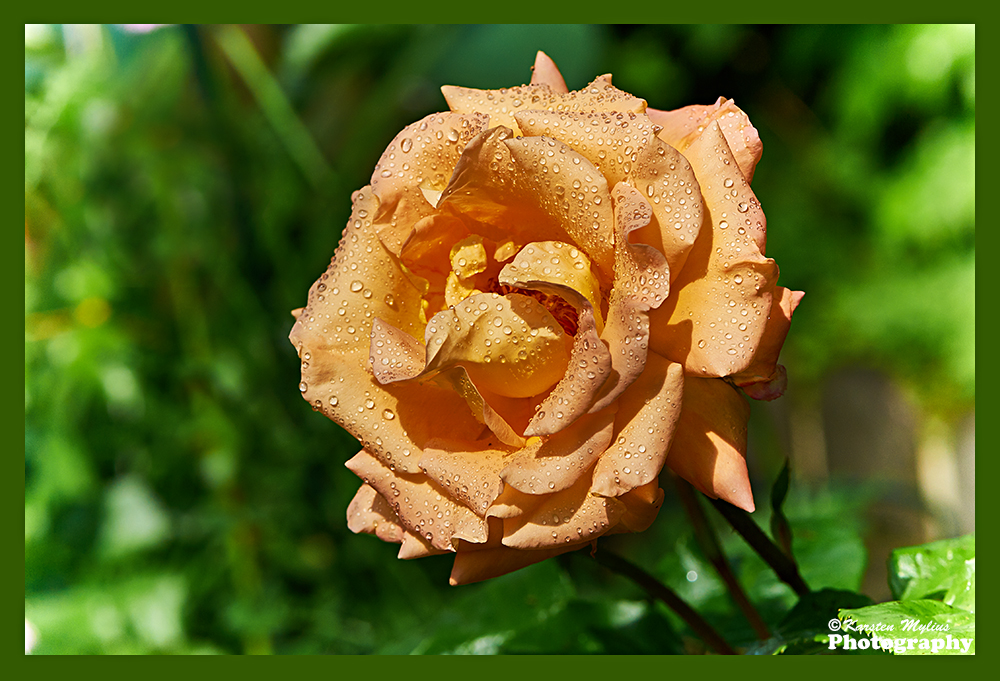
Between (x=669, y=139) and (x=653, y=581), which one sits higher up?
(x=669, y=139)

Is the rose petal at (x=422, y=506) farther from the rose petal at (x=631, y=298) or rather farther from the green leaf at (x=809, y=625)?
the green leaf at (x=809, y=625)

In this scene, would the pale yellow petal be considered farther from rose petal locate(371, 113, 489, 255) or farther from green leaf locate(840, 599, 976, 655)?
green leaf locate(840, 599, 976, 655)

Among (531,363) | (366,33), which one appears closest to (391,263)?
(531,363)

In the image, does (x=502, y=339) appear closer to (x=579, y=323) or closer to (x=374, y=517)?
(x=579, y=323)

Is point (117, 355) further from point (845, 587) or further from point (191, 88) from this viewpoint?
point (845, 587)

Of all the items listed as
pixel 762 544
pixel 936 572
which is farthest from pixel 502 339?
pixel 936 572
